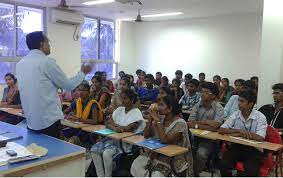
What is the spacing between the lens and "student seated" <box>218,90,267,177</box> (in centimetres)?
306

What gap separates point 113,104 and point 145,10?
12.3 feet

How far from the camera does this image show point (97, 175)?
11.4 feet

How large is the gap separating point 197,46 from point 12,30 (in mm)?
5232

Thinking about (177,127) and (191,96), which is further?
(191,96)

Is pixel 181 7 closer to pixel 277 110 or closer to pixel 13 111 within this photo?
pixel 277 110

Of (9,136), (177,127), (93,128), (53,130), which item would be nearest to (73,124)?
(93,128)

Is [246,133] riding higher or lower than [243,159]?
higher

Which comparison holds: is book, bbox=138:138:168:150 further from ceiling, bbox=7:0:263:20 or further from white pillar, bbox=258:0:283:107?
ceiling, bbox=7:0:263:20

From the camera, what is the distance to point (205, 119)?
387 centimetres

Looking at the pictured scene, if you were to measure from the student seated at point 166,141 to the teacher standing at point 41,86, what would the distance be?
3.23 ft

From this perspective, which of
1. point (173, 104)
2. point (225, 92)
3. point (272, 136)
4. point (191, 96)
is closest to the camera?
point (173, 104)

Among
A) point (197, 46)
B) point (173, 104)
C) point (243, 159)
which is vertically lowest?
point (243, 159)

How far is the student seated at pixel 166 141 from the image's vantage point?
2.82m

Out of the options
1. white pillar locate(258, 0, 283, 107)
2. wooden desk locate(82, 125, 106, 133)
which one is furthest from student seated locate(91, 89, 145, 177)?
white pillar locate(258, 0, 283, 107)
